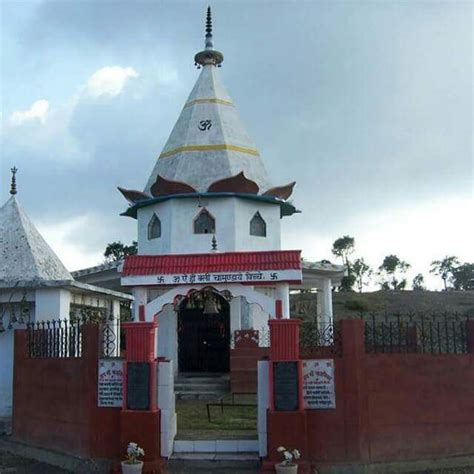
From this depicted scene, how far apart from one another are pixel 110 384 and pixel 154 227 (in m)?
8.69

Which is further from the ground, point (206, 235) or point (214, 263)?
point (206, 235)

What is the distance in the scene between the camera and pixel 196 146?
59.5 feet

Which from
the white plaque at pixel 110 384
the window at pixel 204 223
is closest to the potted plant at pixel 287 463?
the white plaque at pixel 110 384

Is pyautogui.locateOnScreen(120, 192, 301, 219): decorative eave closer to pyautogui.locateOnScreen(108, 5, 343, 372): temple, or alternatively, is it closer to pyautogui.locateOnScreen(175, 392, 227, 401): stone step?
pyautogui.locateOnScreen(108, 5, 343, 372): temple

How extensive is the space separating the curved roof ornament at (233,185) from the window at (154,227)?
180 cm

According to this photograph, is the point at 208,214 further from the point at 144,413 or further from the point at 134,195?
the point at 144,413

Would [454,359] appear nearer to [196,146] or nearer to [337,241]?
[196,146]

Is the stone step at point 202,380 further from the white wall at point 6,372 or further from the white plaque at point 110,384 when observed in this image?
the white plaque at point 110,384

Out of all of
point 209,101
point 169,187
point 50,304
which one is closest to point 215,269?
point 50,304

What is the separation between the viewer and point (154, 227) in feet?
58.5

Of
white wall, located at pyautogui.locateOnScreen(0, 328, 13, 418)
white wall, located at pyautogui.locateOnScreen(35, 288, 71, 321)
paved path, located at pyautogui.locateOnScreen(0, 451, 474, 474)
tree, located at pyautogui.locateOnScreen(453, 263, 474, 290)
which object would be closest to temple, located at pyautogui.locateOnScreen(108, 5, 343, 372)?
white wall, located at pyautogui.locateOnScreen(35, 288, 71, 321)

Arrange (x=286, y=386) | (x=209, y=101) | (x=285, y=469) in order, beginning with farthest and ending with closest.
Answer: (x=209, y=101), (x=286, y=386), (x=285, y=469)

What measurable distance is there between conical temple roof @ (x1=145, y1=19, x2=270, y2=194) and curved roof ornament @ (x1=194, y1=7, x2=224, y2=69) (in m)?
0.64

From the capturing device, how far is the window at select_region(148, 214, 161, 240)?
17.7 m
